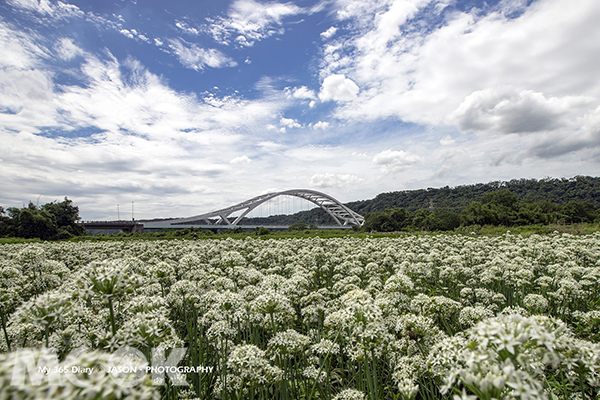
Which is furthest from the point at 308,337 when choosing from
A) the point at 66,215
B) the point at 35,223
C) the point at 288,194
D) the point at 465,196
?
the point at 465,196

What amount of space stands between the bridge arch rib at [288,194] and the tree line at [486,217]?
47.6 m

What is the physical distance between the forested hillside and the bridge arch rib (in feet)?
24.8

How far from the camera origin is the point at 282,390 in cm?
436

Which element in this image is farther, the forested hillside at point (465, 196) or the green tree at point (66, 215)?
the forested hillside at point (465, 196)

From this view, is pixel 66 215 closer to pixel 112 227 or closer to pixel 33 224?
pixel 33 224

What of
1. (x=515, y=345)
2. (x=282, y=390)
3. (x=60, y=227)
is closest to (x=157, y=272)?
(x=282, y=390)

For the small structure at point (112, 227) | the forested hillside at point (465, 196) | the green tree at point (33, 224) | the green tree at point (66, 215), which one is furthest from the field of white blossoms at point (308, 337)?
the forested hillside at point (465, 196)

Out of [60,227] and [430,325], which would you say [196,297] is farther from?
[60,227]

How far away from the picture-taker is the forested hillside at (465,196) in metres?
117

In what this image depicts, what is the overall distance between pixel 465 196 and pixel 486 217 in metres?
113

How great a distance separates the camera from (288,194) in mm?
123812

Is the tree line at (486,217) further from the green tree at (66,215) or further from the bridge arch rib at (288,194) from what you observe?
the green tree at (66,215)

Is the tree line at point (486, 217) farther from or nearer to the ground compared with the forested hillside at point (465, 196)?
nearer to the ground

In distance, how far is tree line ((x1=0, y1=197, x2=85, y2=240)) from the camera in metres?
46.0
